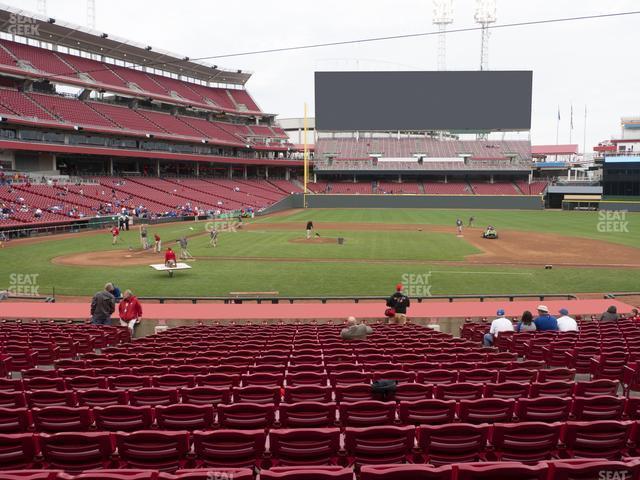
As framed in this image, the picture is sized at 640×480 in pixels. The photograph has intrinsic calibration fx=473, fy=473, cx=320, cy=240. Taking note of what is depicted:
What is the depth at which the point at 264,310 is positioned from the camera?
1794cm

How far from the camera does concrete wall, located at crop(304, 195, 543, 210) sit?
8019 centimetres

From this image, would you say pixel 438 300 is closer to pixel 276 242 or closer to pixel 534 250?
pixel 534 250

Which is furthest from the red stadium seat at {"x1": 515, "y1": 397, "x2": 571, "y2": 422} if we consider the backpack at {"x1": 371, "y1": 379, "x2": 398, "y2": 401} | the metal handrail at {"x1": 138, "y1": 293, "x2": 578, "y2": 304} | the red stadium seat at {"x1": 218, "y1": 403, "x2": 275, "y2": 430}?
the metal handrail at {"x1": 138, "y1": 293, "x2": 578, "y2": 304}

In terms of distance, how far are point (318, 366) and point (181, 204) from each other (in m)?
56.5

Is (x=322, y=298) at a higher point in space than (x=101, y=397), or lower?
lower

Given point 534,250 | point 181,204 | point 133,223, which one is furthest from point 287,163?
point 534,250

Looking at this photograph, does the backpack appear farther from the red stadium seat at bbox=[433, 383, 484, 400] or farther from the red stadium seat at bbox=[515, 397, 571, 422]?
the red stadium seat at bbox=[515, 397, 571, 422]

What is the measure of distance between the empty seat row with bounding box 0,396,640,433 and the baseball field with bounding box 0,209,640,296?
1537 cm

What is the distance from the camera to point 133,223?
49.9 metres

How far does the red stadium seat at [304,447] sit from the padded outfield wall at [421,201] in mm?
74595

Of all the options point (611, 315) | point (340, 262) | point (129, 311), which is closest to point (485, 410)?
point (611, 315)

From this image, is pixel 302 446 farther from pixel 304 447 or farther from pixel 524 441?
pixel 524 441
